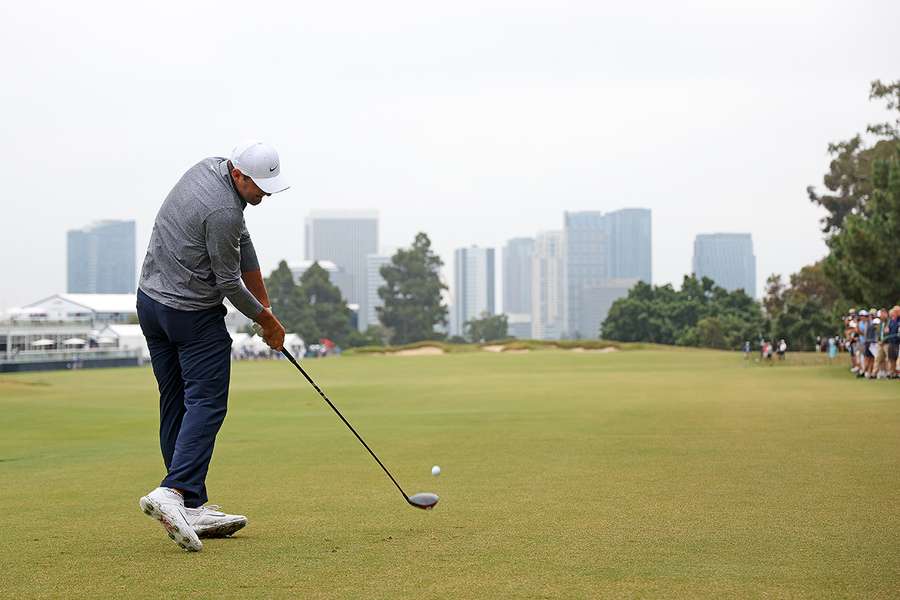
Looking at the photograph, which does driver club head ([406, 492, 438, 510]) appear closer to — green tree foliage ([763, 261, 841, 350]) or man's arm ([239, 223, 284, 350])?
man's arm ([239, 223, 284, 350])

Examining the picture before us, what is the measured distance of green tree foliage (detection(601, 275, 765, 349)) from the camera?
103 m

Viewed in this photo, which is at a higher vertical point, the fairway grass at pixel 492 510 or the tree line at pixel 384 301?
the tree line at pixel 384 301

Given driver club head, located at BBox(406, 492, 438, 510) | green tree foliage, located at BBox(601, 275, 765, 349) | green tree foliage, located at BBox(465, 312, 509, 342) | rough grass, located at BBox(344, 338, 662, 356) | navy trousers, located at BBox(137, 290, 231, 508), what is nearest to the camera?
navy trousers, located at BBox(137, 290, 231, 508)

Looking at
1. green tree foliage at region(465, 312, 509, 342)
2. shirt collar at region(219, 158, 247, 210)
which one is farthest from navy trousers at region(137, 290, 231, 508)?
green tree foliage at region(465, 312, 509, 342)

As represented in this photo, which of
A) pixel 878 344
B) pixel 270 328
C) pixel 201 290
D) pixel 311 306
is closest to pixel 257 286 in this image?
pixel 270 328

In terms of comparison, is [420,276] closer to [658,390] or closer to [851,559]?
[658,390]

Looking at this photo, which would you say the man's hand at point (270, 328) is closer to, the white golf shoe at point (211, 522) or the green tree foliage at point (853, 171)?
the white golf shoe at point (211, 522)

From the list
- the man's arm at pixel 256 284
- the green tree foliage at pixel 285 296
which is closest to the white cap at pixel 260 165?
the man's arm at pixel 256 284

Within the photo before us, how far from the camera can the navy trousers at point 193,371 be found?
6.54m

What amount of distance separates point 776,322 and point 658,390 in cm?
4370

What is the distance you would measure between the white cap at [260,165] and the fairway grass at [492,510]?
71.3 inches

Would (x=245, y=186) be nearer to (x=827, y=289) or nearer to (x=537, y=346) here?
(x=827, y=289)

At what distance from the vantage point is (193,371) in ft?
21.9

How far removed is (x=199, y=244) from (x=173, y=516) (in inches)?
56.0
